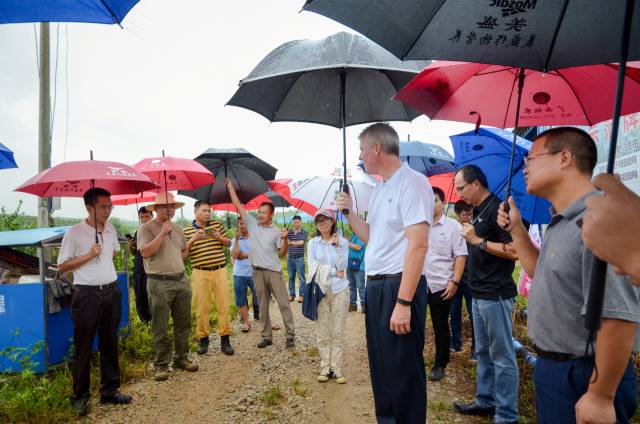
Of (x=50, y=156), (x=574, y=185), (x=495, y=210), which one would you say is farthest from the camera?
(x=50, y=156)

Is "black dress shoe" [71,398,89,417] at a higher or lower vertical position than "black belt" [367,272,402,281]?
lower

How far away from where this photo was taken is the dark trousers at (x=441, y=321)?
4.66 meters

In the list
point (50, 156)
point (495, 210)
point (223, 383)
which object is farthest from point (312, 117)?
point (50, 156)

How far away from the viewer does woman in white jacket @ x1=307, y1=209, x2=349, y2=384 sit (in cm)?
490

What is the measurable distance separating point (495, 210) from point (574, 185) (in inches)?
75.7

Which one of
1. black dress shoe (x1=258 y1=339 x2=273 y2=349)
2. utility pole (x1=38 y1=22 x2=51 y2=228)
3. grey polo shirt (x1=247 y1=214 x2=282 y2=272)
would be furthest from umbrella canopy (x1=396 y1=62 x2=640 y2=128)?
utility pole (x1=38 y1=22 x2=51 y2=228)

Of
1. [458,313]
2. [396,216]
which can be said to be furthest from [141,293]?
[396,216]

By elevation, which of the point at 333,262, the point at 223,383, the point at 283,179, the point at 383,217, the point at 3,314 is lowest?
the point at 223,383

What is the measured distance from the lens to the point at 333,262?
198 inches

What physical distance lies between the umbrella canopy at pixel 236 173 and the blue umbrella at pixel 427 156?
91.2 inches

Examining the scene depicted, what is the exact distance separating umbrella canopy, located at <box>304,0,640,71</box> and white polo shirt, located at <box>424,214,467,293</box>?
2.92 meters

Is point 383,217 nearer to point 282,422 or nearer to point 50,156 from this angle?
point 282,422

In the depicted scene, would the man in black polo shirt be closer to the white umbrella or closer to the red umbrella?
the white umbrella

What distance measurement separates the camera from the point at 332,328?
495 centimetres
